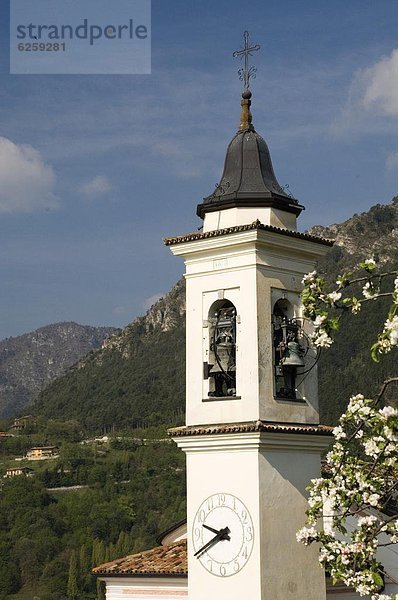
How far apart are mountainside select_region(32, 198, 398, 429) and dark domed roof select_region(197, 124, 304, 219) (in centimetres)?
9457

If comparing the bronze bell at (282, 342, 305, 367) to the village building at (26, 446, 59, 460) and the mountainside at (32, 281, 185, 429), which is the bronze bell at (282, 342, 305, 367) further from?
the village building at (26, 446, 59, 460)

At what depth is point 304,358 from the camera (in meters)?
13.4

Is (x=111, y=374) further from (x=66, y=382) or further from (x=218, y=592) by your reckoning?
(x=218, y=592)

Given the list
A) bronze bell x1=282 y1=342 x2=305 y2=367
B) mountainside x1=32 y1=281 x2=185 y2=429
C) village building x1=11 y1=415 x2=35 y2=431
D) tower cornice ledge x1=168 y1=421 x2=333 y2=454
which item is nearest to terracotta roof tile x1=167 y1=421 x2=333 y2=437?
tower cornice ledge x1=168 y1=421 x2=333 y2=454

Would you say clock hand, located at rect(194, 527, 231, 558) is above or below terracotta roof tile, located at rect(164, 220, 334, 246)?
below

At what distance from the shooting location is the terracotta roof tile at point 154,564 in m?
15.2

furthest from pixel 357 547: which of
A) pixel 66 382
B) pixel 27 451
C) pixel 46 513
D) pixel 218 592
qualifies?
pixel 66 382

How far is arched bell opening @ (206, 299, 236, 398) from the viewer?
13273mm

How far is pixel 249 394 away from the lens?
12805 millimetres

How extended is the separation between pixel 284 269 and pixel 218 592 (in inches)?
154

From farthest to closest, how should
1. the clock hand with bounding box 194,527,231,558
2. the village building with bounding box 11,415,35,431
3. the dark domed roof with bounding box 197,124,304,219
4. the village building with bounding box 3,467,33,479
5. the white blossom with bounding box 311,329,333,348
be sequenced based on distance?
the village building with bounding box 11,415,35,431
the village building with bounding box 3,467,33,479
the dark domed roof with bounding box 197,124,304,219
the clock hand with bounding box 194,527,231,558
the white blossom with bounding box 311,329,333,348

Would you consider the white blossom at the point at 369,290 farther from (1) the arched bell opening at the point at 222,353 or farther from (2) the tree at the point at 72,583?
(2) the tree at the point at 72,583

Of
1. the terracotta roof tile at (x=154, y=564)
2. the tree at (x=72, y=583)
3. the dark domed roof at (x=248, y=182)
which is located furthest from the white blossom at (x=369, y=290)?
the tree at (x=72, y=583)

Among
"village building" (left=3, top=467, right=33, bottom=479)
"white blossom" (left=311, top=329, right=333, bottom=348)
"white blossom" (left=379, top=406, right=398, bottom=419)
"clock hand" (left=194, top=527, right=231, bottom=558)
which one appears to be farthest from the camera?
"village building" (left=3, top=467, right=33, bottom=479)
